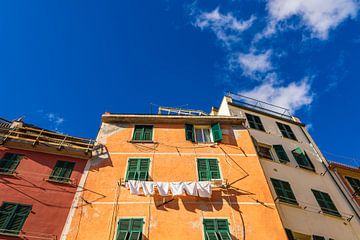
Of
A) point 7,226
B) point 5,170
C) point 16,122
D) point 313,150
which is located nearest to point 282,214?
point 313,150

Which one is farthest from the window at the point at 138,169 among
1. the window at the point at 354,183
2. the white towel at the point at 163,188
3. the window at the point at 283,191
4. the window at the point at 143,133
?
the window at the point at 354,183

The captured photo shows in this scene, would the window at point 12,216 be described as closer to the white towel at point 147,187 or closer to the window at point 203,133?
the white towel at point 147,187

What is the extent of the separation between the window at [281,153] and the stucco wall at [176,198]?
2.36 m

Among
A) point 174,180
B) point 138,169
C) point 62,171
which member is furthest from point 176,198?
point 62,171

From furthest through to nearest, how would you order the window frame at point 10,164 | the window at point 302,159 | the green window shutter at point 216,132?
the window at point 302,159 < the green window shutter at point 216,132 < the window frame at point 10,164

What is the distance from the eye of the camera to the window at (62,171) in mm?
15198

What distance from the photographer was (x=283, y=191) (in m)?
16.4

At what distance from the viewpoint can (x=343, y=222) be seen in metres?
16.1

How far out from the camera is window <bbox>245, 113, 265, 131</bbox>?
833 inches

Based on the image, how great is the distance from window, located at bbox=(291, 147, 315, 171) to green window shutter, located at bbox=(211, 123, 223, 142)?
5.81 metres

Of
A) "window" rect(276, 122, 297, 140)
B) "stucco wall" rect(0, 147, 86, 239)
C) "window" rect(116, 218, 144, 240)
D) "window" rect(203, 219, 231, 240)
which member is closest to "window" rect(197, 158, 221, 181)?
"window" rect(203, 219, 231, 240)

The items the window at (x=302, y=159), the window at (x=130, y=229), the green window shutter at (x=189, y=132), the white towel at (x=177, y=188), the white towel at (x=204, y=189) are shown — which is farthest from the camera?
Answer: the window at (x=302, y=159)

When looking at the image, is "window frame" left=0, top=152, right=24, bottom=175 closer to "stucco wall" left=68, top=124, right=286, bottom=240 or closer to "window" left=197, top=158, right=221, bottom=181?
"stucco wall" left=68, top=124, right=286, bottom=240

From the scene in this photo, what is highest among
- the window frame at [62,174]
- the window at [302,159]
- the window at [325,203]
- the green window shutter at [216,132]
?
the green window shutter at [216,132]
